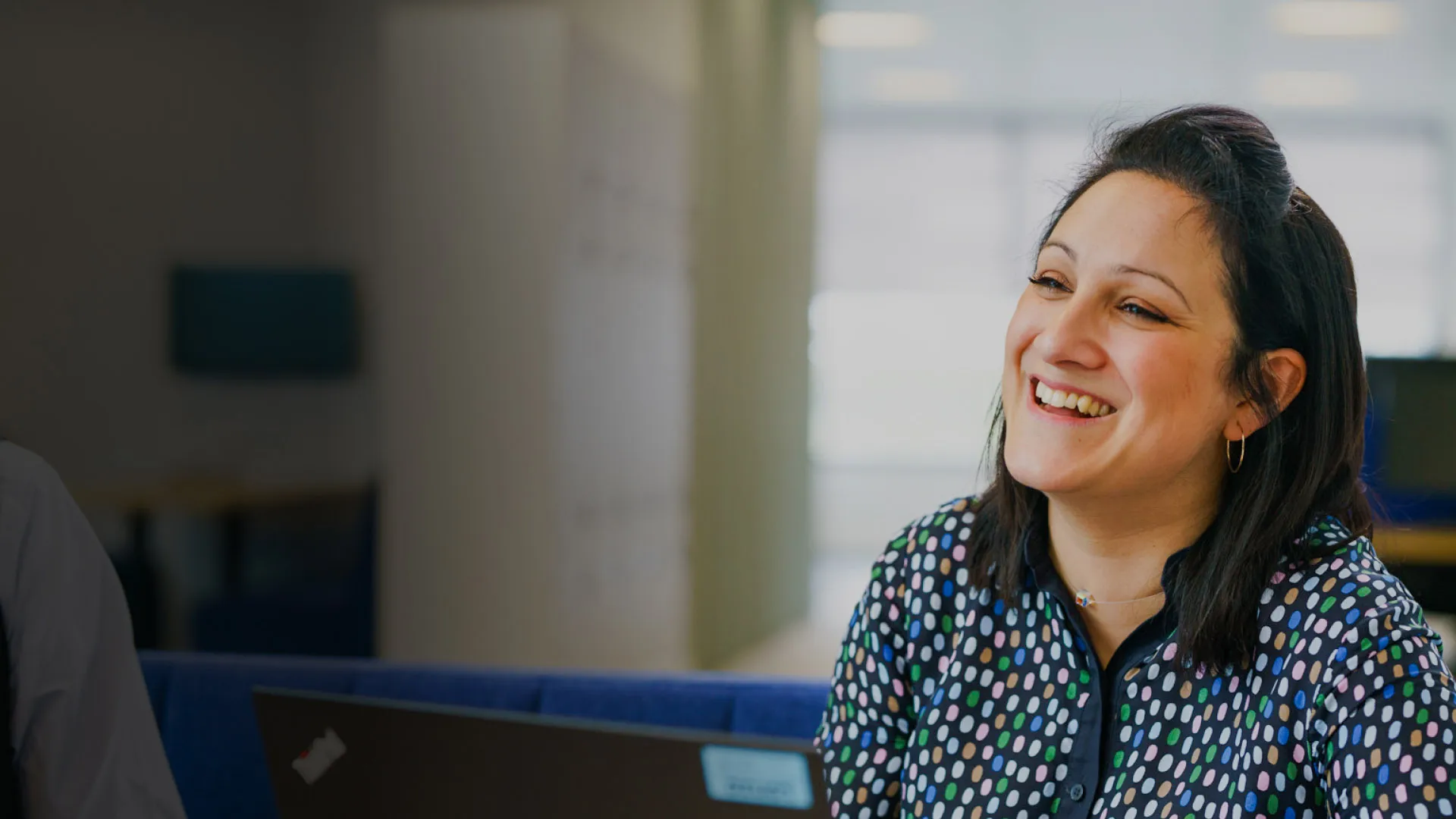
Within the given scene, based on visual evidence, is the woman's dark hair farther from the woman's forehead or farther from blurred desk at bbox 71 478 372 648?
blurred desk at bbox 71 478 372 648

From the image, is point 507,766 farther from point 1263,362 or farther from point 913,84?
point 913,84

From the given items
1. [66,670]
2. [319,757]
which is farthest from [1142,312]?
[66,670]

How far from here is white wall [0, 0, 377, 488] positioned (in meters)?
2.72

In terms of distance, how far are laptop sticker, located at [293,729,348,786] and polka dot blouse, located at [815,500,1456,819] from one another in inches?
14.1

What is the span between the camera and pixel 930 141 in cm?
310

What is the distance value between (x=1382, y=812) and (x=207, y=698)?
1419 millimetres

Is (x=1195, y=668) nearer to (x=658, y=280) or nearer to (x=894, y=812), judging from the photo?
(x=894, y=812)

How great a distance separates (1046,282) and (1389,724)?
430mm

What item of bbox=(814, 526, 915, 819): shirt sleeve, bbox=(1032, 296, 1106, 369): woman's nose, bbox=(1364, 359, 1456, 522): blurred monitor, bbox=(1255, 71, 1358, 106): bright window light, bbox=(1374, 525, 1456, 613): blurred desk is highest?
bbox=(1255, 71, 1358, 106): bright window light

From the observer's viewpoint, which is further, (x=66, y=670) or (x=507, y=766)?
(x=66, y=670)

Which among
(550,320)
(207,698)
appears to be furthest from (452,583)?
(207,698)

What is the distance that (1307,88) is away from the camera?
10.0 ft

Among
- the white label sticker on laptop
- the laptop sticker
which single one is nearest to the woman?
the white label sticker on laptop

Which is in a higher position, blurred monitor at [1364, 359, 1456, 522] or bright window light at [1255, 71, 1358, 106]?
bright window light at [1255, 71, 1358, 106]
